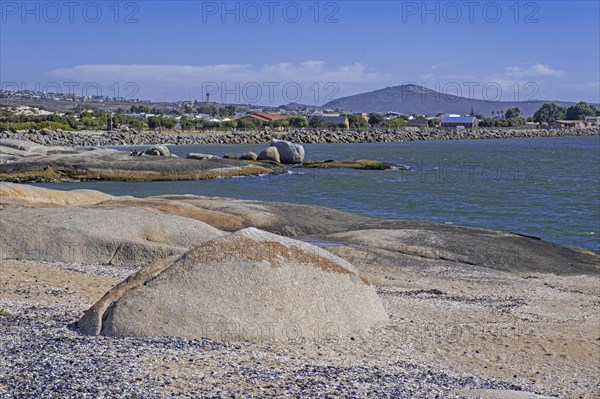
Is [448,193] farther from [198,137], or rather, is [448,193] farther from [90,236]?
[198,137]

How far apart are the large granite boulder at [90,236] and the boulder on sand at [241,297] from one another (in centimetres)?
709

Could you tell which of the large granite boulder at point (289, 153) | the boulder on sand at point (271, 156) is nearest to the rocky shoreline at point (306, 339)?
the boulder on sand at point (271, 156)

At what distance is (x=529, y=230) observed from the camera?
38.2 metres

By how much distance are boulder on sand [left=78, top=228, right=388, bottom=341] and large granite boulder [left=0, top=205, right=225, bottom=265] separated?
23.3ft

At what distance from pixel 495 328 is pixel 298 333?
4.61 metres

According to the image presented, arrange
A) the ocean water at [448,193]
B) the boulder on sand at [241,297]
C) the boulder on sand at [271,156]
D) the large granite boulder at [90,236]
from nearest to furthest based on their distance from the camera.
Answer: the boulder on sand at [241,297] → the large granite boulder at [90,236] → the ocean water at [448,193] → the boulder on sand at [271,156]

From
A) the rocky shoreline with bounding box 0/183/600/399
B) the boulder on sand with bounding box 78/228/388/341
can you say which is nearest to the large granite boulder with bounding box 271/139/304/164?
the rocky shoreline with bounding box 0/183/600/399

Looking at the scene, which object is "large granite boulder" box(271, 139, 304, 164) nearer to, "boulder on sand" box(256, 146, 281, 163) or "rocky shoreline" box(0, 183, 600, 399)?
"boulder on sand" box(256, 146, 281, 163)

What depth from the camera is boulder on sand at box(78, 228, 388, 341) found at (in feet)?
40.9

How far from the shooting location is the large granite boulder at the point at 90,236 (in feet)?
65.5

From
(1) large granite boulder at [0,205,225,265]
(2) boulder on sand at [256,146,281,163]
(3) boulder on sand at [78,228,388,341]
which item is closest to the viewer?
(3) boulder on sand at [78,228,388,341]

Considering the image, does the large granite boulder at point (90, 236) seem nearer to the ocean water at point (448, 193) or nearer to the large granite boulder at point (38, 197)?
the large granite boulder at point (38, 197)

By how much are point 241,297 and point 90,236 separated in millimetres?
8818

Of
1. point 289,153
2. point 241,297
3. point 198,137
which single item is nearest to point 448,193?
point 289,153
